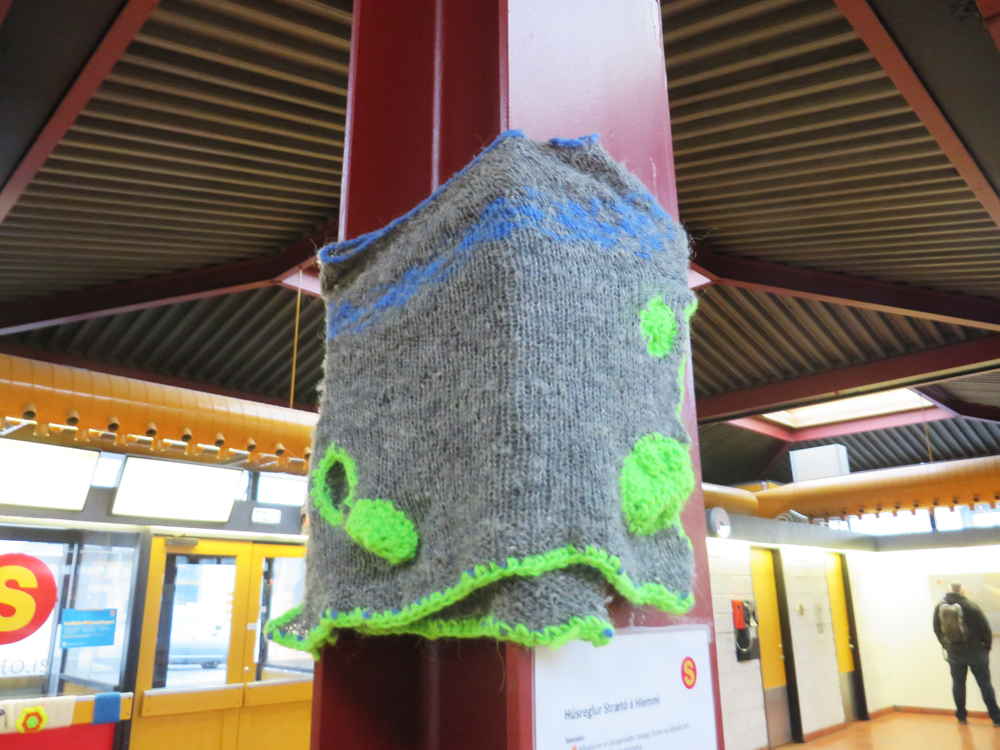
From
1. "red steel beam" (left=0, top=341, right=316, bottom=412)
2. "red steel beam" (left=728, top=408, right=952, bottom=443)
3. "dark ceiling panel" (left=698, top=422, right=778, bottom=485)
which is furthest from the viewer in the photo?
"dark ceiling panel" (left=698, top=422, right=778, bottom=485)

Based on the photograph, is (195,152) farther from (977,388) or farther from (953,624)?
(977,388)

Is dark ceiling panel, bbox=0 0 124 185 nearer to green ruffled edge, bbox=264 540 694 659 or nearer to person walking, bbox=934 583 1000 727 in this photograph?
green ruffled edge, bbox=264 540 694 659

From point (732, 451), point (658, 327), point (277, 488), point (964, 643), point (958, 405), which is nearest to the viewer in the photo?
point (658, 327)

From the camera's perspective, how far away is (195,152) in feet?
13.6

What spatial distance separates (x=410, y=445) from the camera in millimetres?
674

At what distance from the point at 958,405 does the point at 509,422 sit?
13129 mm

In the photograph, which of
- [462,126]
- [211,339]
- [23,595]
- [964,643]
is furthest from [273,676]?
[964,643]

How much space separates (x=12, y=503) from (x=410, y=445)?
5.62 m

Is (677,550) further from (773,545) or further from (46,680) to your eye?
(773,545)

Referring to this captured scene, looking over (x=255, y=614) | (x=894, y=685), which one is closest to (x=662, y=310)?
(x=255, y=614)

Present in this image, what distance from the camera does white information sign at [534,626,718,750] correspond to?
0.66 metres

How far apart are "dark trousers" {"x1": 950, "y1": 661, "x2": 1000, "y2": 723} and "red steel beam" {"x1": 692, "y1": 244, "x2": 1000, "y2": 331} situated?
5699 millimetres

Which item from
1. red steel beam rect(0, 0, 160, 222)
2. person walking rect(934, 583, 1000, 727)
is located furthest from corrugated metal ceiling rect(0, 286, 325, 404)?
person walking rect(934, 583, 1000, 727)

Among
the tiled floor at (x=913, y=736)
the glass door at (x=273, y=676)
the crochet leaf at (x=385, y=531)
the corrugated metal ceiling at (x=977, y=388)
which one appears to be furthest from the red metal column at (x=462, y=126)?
the corrugated metal ceiling at (x=977, y=388)
